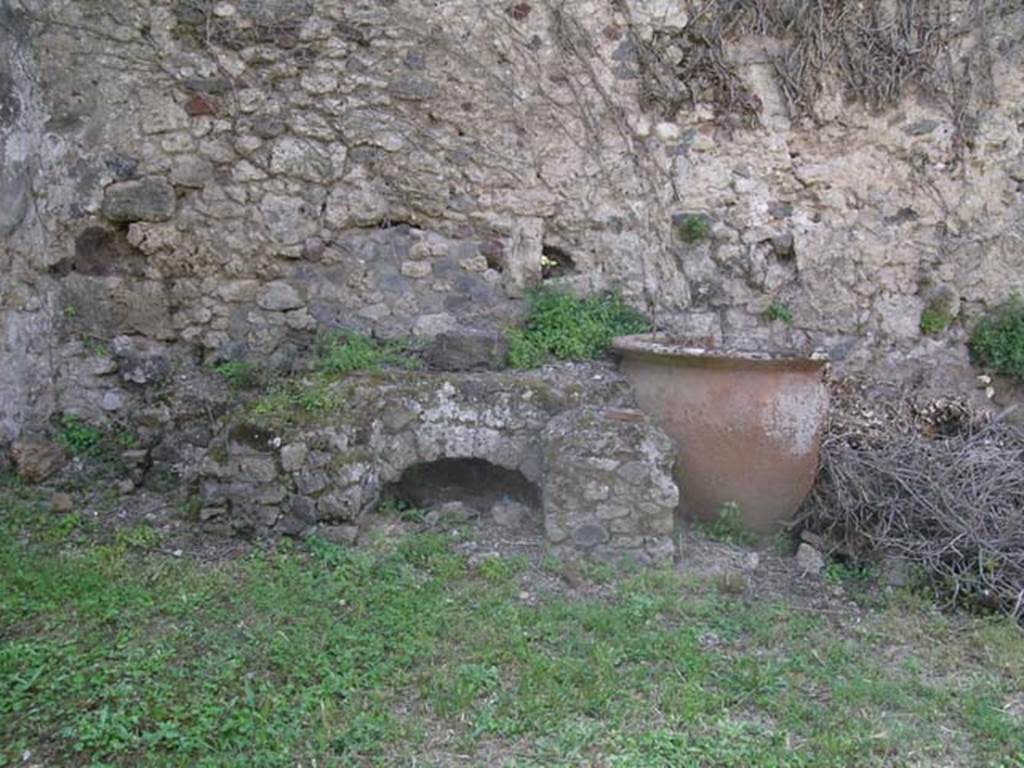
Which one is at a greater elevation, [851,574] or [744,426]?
[744,426]

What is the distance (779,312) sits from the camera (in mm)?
5391

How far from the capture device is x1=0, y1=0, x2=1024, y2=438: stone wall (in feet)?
16.5

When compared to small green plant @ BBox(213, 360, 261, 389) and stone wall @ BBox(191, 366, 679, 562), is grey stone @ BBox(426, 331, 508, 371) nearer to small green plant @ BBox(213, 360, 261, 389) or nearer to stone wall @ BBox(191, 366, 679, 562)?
stone wall @ BBox(191, 366, 679, 562)

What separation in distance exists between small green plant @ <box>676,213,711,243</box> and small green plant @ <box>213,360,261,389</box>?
236 cm

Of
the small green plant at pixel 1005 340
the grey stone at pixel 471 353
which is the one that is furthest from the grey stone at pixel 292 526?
the small green plant at pixel 1005 340

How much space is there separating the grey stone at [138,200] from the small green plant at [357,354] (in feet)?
3.51

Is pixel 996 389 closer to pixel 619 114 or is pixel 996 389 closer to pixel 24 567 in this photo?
pixel 619 114

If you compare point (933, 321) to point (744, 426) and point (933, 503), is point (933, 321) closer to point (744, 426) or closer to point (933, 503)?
point (933, 503)

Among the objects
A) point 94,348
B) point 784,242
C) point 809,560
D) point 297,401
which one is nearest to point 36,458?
point 94,348

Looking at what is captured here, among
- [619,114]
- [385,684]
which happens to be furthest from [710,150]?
[385,684]

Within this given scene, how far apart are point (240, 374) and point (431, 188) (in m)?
1.38

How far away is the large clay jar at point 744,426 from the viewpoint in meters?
4.35

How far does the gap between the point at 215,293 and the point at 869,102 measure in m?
3.63

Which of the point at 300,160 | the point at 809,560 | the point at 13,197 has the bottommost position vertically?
the point at 809,560
